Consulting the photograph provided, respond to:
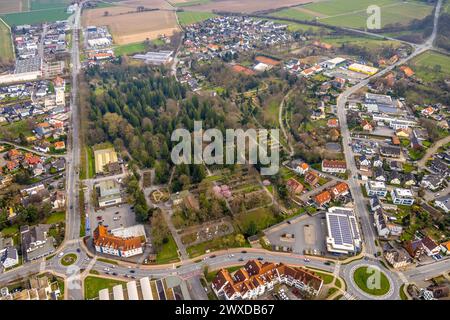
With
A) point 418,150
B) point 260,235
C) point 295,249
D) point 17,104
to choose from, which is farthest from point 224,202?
point 17,104

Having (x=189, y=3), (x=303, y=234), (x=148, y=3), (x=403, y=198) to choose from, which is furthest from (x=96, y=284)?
(x=189, y=3)

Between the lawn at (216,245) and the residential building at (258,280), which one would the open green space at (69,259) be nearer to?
the lawn at (216,245)

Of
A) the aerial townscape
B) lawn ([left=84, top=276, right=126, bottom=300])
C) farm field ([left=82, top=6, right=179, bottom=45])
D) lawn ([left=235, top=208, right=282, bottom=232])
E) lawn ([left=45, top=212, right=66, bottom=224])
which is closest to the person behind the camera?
lawn ([left=84, top=276, right=126, bottom=300])

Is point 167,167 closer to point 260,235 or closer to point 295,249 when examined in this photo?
point 260,235

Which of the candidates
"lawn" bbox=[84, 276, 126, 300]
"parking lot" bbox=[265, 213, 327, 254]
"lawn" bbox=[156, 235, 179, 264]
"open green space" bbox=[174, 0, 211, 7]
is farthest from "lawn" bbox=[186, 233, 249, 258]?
"open green space" bbox=[174, 0, 211, 7]

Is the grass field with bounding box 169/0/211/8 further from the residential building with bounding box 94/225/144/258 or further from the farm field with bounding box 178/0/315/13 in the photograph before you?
the residential building with bounding box 94/225/144/258

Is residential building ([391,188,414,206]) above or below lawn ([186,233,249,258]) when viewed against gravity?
above
